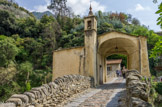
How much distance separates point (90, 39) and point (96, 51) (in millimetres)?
1407

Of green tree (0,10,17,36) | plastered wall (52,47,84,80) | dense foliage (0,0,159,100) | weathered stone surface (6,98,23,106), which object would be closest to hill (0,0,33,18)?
green tree (0,10,17,36)

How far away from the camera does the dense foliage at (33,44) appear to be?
2405 cm

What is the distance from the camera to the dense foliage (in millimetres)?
24047

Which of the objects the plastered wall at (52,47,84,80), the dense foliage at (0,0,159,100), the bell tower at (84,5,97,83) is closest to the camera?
the bell tower at (84,5,97,83)

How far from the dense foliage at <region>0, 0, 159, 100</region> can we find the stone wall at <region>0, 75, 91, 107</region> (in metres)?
17.5

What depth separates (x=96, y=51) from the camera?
45.4 ft

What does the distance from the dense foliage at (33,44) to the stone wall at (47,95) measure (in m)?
17.5

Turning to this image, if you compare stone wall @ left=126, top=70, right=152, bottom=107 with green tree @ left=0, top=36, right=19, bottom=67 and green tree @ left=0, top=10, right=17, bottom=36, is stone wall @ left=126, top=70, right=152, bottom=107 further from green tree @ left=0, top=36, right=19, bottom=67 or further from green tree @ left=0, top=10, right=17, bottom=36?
green tree @ left=0, top=10, right=17, bottom=36

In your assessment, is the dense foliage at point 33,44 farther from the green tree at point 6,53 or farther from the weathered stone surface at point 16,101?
the weathered stone surface at point 16,101

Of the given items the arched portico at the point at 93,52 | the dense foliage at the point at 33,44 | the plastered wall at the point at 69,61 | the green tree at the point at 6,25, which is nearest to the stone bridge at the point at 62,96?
the arched portico at the point at 93,52

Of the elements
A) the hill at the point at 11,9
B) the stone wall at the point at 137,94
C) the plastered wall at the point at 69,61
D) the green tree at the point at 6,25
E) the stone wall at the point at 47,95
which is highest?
the hill at the point at 11,9

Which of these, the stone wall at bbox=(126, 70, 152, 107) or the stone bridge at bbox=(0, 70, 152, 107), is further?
the stone bridge at bbox=(0, 70, 152, 107)

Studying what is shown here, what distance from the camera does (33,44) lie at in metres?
35.6

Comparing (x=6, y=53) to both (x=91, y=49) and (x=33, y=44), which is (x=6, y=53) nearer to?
(x=33, y=44)
